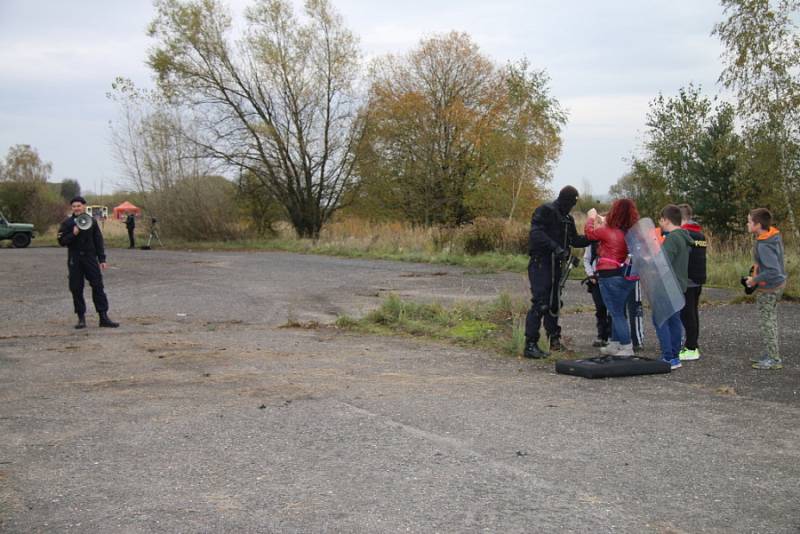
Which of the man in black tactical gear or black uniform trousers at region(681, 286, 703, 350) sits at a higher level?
the man in black tactical gear

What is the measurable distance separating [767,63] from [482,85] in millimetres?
24326

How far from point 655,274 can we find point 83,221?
28.2 ft

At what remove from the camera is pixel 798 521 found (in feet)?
13.1

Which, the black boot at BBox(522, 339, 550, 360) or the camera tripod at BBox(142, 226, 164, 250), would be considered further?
the camera tripod at BBox(142, 226, 164, 250)

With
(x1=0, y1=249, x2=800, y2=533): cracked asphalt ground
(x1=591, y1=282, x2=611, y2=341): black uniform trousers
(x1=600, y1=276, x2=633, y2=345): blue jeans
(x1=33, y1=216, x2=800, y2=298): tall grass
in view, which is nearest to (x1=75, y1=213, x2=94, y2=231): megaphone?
(x1=0, y1=249, x2=800, y2=533): cracked asphalt ground

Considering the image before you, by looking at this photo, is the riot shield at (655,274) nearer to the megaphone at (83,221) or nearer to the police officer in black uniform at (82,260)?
the police officer in black uniform at (82,260)

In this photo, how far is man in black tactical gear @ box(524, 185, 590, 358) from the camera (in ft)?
29.1

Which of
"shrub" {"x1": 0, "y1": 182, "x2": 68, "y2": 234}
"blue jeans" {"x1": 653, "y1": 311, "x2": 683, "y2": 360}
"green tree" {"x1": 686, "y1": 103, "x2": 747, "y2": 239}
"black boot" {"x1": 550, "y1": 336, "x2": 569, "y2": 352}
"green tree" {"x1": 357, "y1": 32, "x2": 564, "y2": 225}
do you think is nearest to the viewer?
"blue jeans" {"x1": 653, "y1": 311, "x2": 683, "y2": 360}

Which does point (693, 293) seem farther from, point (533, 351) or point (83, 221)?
point (83, 221)

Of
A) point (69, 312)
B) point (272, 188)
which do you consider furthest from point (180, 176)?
point (69, 312)

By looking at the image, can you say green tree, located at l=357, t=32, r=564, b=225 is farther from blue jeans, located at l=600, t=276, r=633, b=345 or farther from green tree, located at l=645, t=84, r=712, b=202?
blue jeans, located at l=600, t=276, r=633, b=345

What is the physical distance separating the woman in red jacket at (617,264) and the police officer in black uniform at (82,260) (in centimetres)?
743

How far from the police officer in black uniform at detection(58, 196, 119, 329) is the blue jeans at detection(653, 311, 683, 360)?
7.96 m

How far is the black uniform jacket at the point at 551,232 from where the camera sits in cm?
882
